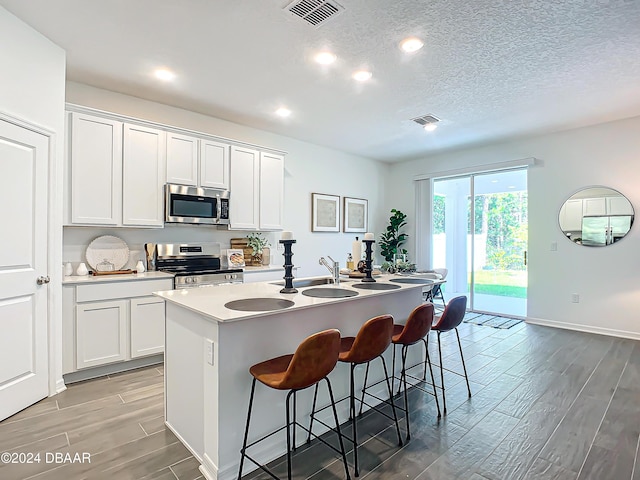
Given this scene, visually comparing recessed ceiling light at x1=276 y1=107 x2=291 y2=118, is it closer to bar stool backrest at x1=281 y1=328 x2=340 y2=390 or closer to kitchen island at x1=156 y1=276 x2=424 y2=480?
kitchen island at x1=156 y1=276 x2=424 y2=480

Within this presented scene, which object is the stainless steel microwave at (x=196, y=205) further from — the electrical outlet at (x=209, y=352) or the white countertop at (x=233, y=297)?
the electrical outlet at (x=209, y=352)

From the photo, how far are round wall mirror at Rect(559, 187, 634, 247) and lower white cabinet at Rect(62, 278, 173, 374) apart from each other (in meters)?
5.38

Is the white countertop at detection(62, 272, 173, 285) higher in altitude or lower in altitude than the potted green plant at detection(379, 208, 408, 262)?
lower

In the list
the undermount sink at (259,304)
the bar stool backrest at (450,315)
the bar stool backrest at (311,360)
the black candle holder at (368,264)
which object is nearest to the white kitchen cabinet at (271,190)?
the black candle holder at (368,264)

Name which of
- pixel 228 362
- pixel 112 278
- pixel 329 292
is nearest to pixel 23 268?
pixel 112 278

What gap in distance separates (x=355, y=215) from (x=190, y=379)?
15.9 ft

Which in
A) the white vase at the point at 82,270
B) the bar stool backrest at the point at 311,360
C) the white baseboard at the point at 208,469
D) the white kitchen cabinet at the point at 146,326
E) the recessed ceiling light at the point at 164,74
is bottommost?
the white baseboard at the point at 208,469

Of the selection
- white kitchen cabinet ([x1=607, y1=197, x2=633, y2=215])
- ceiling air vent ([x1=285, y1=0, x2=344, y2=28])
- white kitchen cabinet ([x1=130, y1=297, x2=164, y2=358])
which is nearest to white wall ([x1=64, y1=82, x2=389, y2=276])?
white kitchen cabinet ([x1=130, y1=297, x2=164, y2=358])

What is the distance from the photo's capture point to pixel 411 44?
9.01 ft

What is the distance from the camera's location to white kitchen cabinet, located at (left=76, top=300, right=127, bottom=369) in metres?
3.03

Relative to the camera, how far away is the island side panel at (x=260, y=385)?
5.95ft

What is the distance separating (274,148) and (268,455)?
4071 millimetres

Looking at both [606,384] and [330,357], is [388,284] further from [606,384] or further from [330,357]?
[606,384]

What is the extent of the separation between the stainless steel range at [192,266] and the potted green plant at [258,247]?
53 cm
